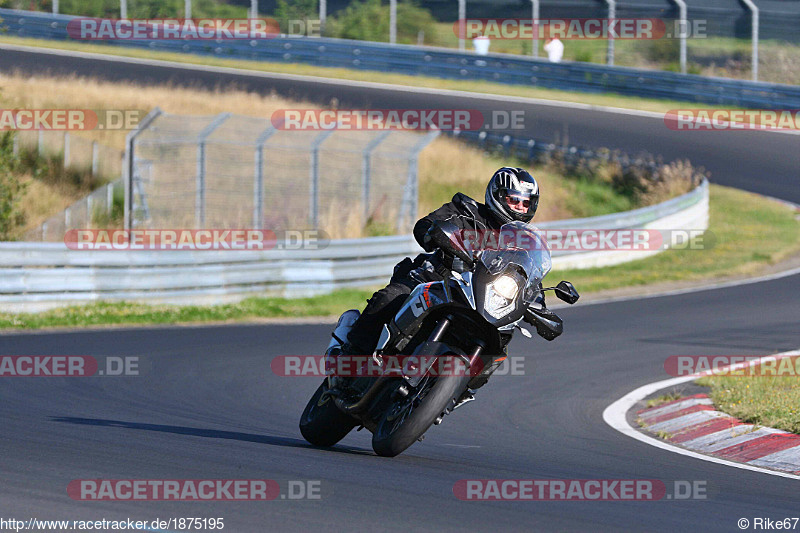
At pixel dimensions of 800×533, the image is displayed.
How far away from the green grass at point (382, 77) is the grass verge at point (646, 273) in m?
7.36

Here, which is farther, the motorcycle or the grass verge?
the grass verge

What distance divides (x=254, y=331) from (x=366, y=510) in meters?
9.64

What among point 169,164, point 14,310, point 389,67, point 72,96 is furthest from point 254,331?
point 389,67

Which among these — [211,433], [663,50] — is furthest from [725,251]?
[211,433]

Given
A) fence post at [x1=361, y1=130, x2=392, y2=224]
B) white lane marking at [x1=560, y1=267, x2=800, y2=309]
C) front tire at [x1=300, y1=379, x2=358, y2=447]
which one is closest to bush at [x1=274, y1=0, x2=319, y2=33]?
fence post at [x1=361, y1=130, x2=392, y2=224]

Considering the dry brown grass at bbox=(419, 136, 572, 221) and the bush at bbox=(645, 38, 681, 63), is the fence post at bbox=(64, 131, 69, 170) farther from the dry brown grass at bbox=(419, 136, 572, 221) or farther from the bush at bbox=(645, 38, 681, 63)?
the bush at bbox=(645, 38, 681, 63)

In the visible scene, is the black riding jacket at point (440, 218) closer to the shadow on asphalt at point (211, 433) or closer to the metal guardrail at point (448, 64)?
the shadow on asphalt at point (211, 433)

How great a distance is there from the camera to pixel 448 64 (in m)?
36.8

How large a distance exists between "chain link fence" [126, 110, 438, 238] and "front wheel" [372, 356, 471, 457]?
1207 cm

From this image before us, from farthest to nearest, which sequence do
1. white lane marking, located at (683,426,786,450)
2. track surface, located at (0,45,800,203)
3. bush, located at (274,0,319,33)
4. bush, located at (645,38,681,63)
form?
bush, located at (274,0,319,33) < bush, located at (645,38,681,63) < track surface, located at (0,45,800,203) < white lane marking, located at (683,426,786,450)

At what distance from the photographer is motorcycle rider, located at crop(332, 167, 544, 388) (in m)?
7.32

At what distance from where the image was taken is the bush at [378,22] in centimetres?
3775

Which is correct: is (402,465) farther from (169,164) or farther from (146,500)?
(169,164)

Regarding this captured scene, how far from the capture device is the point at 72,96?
27172mm
